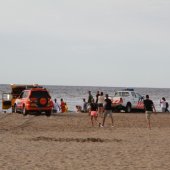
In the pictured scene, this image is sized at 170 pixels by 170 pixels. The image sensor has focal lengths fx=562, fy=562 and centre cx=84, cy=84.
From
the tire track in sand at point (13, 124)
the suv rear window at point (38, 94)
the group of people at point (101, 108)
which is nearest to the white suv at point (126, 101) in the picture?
the group of people at point (101, 108)

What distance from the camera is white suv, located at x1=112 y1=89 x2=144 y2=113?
4244 cm

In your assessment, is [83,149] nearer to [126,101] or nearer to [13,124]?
[13,124]

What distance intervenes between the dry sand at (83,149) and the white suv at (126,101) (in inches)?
676

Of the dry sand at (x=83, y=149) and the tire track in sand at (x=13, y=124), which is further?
the tire track in sand at (x=13, y=124)

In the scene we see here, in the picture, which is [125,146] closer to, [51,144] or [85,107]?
[51,144]

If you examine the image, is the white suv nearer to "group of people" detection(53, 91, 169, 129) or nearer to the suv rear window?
"group of people" detection(53, 91, 169, 129)

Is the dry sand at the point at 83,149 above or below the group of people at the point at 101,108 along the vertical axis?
below

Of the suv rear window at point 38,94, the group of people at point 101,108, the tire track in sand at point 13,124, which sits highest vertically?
the suv rear window at point 38,94

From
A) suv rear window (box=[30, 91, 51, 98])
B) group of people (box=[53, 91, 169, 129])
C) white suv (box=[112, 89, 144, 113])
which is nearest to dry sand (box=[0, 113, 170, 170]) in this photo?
group of people (box=[53, 91, 169, 129])

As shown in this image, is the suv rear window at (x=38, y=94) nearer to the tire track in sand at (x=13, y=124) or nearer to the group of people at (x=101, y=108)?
the tire track in sand at (x=13, y=124)

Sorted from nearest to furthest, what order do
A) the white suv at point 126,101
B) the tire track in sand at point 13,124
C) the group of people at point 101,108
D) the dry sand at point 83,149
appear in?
the dry sand at point 83,149
the group of people at point 101,108
the tire track in sand at point 13,124
the white suv at point 126,101

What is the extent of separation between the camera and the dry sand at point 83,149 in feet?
45.1

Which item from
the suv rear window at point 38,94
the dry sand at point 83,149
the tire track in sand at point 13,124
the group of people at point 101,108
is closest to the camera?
the dry sand at point 83,149

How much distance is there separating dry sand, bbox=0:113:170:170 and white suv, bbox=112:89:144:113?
17.2m
